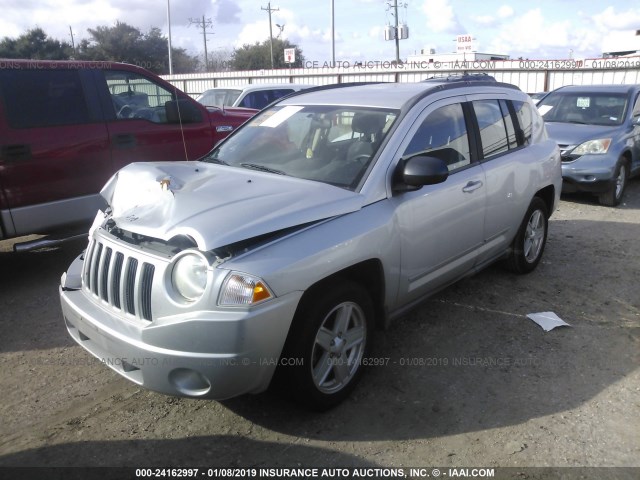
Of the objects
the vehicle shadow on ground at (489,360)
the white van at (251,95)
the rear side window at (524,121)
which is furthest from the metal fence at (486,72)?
the vehicle shadow on ground at (489,360)

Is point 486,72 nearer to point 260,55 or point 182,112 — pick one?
point 182,112

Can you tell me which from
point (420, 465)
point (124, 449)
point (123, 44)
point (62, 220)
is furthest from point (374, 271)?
point (123, 44)

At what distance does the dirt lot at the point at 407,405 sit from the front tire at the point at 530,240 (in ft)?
1.58

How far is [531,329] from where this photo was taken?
427 cm

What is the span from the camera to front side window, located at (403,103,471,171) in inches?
147

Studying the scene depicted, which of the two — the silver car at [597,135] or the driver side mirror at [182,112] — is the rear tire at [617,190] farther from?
the driver side mirror at [182,112]

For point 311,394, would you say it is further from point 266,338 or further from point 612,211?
point 612,211

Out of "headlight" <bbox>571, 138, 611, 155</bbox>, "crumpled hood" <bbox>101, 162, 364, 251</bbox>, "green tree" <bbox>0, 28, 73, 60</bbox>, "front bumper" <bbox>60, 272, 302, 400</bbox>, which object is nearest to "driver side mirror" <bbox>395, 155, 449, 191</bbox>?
"crumpled hood" <bbox>101, 162, 364, 251</bbox>

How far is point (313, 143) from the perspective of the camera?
151 inches

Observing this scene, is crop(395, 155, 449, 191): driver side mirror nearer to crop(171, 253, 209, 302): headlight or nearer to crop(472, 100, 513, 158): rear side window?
crop(472, 100, 513, 158): rear side window

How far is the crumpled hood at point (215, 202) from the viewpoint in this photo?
108 inches

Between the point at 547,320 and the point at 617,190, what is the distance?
512cm

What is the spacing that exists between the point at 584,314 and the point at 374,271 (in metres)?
2.29

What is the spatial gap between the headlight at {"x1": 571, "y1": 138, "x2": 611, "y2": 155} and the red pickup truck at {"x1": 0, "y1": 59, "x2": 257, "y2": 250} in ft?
19.1
